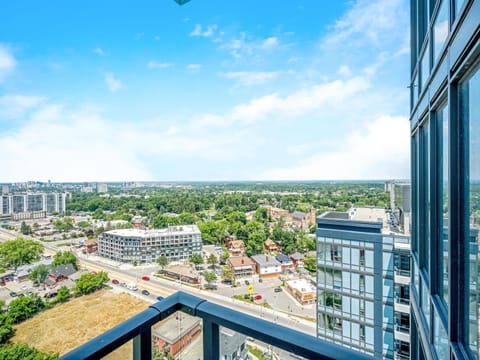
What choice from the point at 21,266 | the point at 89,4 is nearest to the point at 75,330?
the point at 21,266

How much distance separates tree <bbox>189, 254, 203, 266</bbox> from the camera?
5.20 meters

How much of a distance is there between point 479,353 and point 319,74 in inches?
186

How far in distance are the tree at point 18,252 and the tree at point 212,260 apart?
3.44 meters

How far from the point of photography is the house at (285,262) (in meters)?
6.43

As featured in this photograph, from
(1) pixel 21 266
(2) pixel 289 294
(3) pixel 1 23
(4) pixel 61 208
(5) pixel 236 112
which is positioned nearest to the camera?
(3) pixel 1 23

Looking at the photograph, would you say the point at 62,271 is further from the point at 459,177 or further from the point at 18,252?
the point at 459,177

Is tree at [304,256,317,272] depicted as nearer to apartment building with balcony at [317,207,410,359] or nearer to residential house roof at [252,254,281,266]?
residential house roof at [252,254,281,266]

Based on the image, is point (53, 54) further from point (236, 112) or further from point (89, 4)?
point (236, 112)

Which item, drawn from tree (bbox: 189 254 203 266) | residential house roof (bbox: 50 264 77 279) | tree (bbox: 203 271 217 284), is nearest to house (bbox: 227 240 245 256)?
tree (bbox: 189 254 203 266)

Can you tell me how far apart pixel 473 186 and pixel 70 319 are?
278 centimetres

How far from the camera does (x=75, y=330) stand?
1.70 meters

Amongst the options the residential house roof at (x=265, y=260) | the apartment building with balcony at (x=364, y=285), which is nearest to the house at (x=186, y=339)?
the apartment building with balcony at (x=364, y=285)

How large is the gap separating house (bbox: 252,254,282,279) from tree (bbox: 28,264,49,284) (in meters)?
4.55

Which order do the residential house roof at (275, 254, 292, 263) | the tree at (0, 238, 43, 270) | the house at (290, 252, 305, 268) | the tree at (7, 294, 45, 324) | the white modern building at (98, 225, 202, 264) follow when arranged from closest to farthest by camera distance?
the tree at (7, 294, 45, 324), the tree at (0, 238, 43, 270), the white modern building at (98, 225, 202, 264), the house at (290, 252, 305, 268), the residential house roof at (275, 254, 292, 263)
